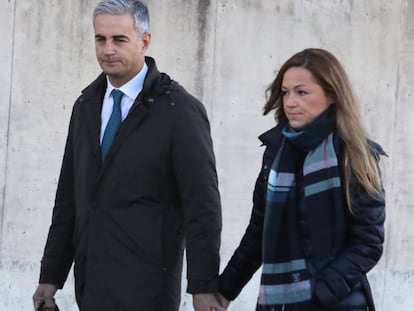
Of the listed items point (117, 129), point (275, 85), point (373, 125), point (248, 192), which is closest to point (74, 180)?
point (117, 129)

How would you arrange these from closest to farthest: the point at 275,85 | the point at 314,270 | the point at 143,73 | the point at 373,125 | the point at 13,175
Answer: the point at 314,270 → the point at 275,85 → the point at 143,73 → the point at 13,175 → the point at 373,125

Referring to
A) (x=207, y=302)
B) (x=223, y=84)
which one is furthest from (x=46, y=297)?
(x=223, y=84)

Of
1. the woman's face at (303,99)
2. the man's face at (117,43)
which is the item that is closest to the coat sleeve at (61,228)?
the man's face at (117,43)

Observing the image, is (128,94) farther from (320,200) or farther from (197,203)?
(320,200)

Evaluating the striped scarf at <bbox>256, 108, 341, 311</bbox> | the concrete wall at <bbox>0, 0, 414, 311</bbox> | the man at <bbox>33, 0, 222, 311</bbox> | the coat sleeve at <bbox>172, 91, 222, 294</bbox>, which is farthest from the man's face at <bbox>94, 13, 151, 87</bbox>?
the concrete wall at <bbox>0, 0, 414, 311</bbox>

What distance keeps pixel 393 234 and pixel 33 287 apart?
8.75 ft

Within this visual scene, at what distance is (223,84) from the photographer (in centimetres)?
743

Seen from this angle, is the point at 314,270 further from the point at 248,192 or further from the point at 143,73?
the point at 248,192

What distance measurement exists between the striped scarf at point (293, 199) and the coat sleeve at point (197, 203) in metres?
0.37

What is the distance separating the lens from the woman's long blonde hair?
3.97m

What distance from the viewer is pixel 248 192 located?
7.51 meters

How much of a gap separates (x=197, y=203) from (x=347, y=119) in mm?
767

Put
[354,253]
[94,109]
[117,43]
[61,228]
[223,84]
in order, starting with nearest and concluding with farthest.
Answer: [354,253] < [117,43] < [94,109] < [61,228] < [223,84]

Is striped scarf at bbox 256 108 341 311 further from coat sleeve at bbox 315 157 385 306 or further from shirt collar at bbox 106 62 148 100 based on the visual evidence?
shirt collar at bbox 106 62 148 100
